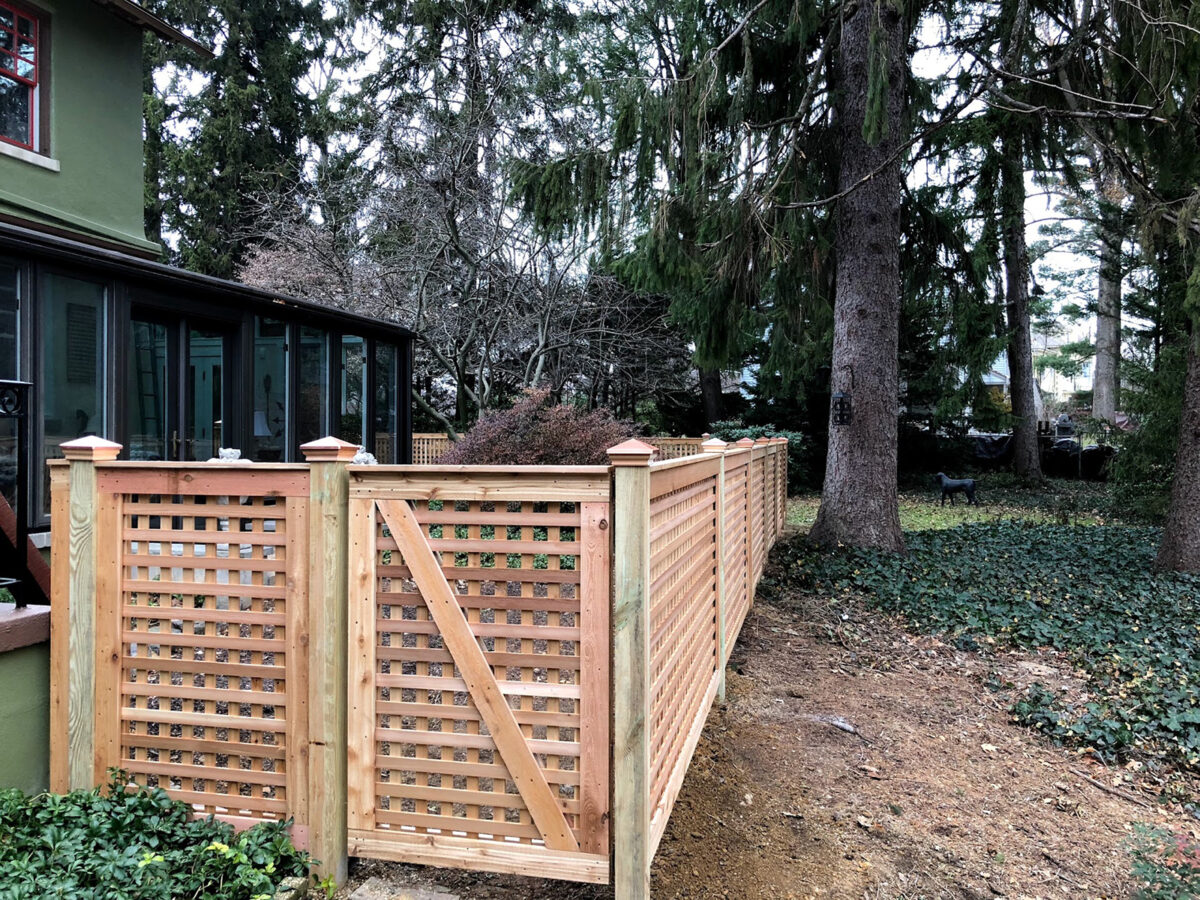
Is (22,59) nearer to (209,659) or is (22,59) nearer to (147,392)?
(147,392)

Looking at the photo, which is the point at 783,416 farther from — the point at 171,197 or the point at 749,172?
the point at 171,197

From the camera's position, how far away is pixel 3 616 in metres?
2.46

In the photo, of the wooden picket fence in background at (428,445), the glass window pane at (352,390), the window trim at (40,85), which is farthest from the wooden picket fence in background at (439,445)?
the window trim at (40,85)

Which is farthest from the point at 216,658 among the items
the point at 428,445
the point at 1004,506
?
the point at 1004,506

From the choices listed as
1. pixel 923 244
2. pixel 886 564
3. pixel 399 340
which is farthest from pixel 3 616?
pixel 923 244

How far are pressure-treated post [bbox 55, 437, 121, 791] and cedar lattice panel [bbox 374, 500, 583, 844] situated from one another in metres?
1.03

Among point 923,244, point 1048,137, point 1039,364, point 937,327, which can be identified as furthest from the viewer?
point 1039,364

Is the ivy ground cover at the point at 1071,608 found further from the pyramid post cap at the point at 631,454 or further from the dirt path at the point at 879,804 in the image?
the pyramid post cap at the point at 631,454

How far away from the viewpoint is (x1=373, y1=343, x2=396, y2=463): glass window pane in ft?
31.0

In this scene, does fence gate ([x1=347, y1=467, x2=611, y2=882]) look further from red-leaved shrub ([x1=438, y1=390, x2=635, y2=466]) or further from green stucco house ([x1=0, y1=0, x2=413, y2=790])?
red-leaved shrub ([x1=438, y1=390, x2=635, y2=466])

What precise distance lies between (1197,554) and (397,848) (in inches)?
296

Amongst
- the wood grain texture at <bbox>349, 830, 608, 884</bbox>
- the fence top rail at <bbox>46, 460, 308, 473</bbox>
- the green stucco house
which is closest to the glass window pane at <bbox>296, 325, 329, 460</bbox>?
the green stucco house

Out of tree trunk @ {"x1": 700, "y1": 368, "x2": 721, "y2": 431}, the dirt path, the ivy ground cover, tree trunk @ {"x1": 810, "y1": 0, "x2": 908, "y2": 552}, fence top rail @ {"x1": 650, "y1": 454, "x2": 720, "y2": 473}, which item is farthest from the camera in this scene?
tree trunk @ {"x1": 700, "y1": 368, "x2": 721, "y2": 431}

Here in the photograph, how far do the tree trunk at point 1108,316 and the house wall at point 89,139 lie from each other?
15.2 metres
